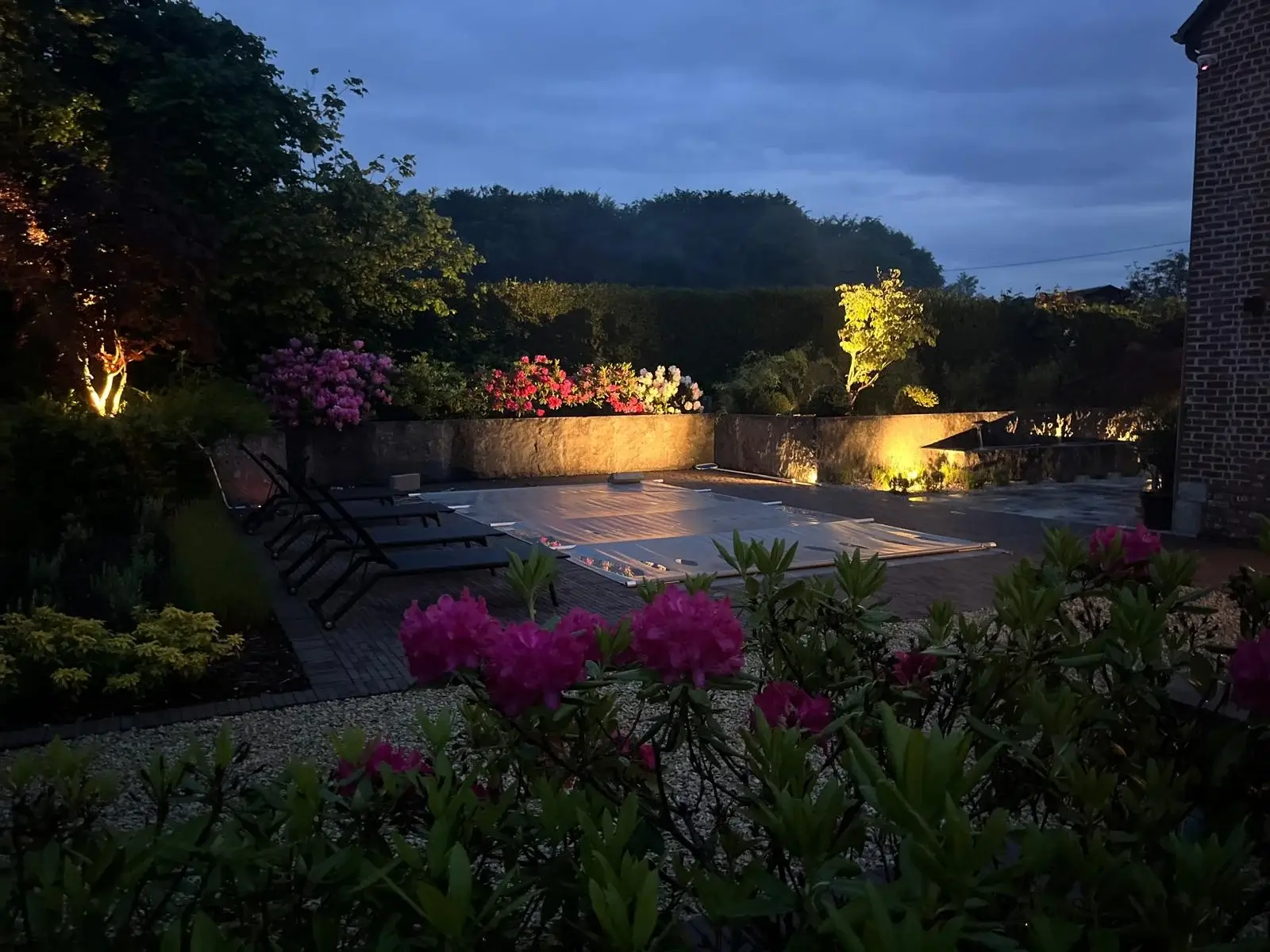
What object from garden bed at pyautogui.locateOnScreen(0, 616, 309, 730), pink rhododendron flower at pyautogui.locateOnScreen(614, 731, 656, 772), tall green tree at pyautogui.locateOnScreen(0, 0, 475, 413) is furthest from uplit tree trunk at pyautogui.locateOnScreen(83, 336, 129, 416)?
pink rhododendron flower at pyautogui.locateOnScreen(614, 731, 656, 772)

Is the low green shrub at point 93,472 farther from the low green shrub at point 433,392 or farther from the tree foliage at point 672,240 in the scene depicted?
the tree foliage at point 672,240

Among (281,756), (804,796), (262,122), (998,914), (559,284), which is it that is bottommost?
(281,756)

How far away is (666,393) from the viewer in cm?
1296

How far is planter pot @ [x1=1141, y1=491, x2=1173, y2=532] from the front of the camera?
7973mm

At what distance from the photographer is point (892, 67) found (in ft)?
187

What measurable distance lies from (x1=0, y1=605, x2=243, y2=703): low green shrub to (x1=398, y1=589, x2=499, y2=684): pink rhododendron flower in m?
2.88

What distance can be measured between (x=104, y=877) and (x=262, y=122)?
11232 millimetres

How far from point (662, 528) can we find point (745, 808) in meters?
6.96

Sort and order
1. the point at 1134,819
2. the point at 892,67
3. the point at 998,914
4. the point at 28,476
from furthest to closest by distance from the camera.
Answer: the point at 892,67 < the point at 28,476 < the point at 1134,819 < the point at 998,914

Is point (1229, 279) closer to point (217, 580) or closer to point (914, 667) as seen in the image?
point (914, 667)

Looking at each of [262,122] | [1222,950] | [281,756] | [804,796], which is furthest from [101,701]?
[262,122]

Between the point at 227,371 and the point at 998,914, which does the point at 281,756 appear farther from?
the point at 227,371

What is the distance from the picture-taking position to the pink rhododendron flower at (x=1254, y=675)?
4.61 feet

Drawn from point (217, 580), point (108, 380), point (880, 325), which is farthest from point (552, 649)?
point (880, 325)
